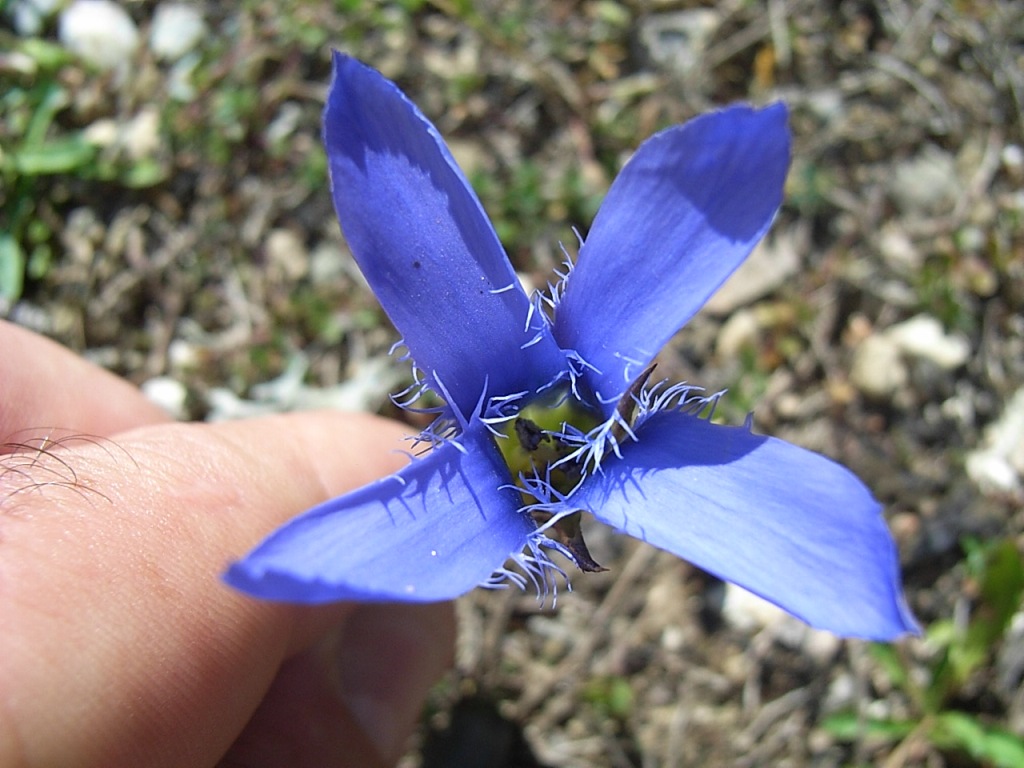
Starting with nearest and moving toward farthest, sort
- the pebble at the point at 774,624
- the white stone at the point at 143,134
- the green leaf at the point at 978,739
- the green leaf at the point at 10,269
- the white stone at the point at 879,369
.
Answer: the green leaf at the point at 978,739 → the pebble at the point at 774,624 → the white stone at the point at 879,369 → the green leaf at the point at 10,269 → the white stone at the point at 143,134

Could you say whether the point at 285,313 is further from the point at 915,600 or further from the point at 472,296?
the point at 915,600

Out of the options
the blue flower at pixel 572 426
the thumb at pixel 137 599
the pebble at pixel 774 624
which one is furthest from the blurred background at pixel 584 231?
the blue flower at pixel 572 426

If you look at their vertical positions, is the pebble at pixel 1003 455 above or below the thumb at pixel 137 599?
below

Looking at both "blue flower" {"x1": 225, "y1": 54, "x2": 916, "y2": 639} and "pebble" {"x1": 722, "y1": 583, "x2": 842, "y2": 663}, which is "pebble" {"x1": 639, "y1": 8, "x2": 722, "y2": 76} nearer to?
"pebble" {"x1": 722, "y1": 583, "x2": 842, "y2": 663}

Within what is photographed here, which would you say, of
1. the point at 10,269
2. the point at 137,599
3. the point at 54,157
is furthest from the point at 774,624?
the point at 54,157

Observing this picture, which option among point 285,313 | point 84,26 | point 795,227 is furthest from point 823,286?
point 84,26

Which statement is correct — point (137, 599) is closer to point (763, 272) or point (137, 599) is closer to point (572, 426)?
point (572, 426)

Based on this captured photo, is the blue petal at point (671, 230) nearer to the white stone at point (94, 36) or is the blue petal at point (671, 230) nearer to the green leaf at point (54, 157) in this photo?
the green leaf at point (54, 157)
